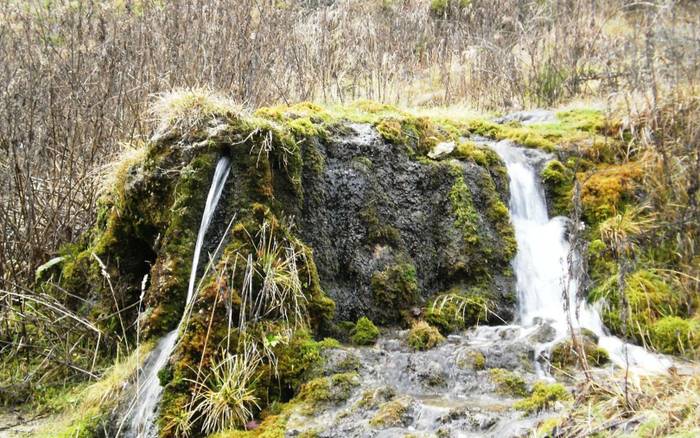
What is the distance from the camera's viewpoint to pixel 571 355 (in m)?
3.98

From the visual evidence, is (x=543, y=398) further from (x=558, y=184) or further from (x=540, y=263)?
(x=558, y=184)

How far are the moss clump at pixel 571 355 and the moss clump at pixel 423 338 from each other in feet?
2.60

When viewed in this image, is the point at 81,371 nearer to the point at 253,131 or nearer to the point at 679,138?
the point at 253,131

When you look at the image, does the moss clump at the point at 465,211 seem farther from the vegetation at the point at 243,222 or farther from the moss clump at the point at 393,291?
the moss clump at the point at 393,291

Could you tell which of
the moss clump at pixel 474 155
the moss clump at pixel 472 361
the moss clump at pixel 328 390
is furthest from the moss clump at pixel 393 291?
the moss clump at pixel 474 155

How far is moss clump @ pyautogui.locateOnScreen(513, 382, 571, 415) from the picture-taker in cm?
327

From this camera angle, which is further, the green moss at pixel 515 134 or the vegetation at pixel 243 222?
the green moss at pixel 515 134

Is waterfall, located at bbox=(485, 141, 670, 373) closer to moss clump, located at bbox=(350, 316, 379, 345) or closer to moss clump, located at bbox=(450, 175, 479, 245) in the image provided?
moss clump, located at bbox=(450, 175, 479, 245)

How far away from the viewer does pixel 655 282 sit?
15.9ft

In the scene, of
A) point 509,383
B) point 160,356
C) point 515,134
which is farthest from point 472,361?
point 515,134

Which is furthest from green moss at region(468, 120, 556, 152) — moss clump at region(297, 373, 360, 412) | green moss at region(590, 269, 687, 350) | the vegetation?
moss clump at region(297, 373, 360, 412)

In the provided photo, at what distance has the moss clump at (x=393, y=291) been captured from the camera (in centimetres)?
485

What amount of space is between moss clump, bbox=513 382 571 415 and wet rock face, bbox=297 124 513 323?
163cm

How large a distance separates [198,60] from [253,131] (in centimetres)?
253
